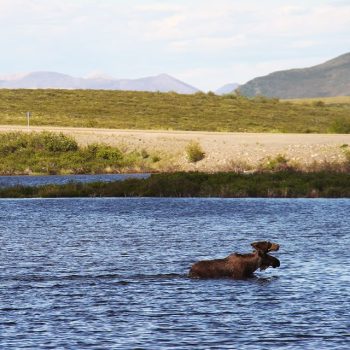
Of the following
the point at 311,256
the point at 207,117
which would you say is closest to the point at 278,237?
the point at 311,256

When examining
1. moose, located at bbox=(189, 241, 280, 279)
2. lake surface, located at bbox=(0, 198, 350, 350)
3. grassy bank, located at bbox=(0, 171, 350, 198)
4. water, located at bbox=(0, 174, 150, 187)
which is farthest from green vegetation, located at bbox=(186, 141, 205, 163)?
moose, located at bbox=(189, 241, 280, 279)

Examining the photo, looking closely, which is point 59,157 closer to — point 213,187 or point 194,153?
point 194,153

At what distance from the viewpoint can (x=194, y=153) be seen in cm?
9069

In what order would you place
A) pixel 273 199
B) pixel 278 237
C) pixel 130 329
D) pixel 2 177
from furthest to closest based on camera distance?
pixel 2 177 → pixel 273 199 → pixel 278 237 → pixel 130 329

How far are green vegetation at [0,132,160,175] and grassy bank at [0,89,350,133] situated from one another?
28.2 metres

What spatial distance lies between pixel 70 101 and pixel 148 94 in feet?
63.0

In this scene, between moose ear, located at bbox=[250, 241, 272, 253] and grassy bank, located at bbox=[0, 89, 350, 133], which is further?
grassy bank, located at bbox=[0, 89, 350, 133]

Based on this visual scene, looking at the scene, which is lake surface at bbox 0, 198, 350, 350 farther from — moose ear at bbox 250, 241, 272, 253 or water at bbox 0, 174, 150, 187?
water at bbox 0, 174, 150, 187

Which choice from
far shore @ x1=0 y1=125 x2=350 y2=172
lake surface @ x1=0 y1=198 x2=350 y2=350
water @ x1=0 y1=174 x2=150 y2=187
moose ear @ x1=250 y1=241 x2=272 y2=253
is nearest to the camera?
lake surface @ x1=0 y1=198 x2=350 y2=350

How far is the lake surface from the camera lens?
21.0m

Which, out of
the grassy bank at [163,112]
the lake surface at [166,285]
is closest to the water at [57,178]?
the lake surface at [166,285]

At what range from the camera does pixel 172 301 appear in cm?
2497

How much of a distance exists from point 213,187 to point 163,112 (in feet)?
304

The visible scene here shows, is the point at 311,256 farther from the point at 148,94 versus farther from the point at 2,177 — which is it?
the point at 148,94
